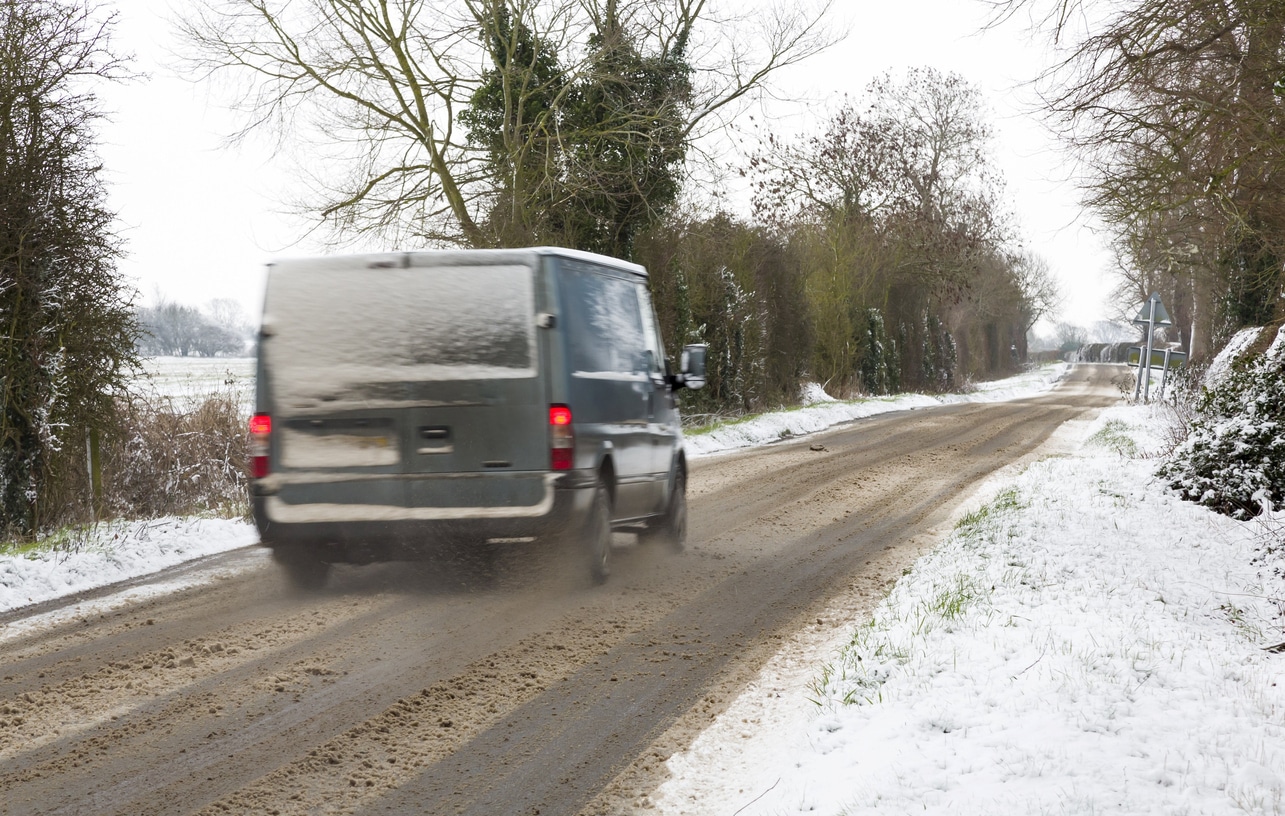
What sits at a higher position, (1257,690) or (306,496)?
(306,496)

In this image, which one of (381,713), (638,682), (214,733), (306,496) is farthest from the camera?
(306,496)

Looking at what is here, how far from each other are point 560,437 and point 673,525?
253 centimetres

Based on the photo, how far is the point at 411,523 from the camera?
252 inches

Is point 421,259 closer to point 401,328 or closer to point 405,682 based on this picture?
point 401,328

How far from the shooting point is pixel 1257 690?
4.43 meters

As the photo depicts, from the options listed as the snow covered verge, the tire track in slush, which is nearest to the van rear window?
the tire track in slush

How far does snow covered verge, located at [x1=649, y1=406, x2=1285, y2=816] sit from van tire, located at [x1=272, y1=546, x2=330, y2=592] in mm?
3287

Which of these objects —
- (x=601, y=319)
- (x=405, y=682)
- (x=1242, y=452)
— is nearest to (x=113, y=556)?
(x=405, y=682)

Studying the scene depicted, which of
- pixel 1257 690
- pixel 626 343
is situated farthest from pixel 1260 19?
pixel 1257 690

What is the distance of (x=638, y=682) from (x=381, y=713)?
125cm

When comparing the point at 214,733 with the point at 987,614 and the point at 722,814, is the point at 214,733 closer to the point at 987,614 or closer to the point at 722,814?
the point at 722,814

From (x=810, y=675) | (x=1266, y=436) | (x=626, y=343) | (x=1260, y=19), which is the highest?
(x=1260, y=19)

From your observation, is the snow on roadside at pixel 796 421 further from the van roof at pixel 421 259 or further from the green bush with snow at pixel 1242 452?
the van roof at pixel 421 259

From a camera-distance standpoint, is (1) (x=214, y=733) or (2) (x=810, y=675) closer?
(1) (x=214, y=733)
